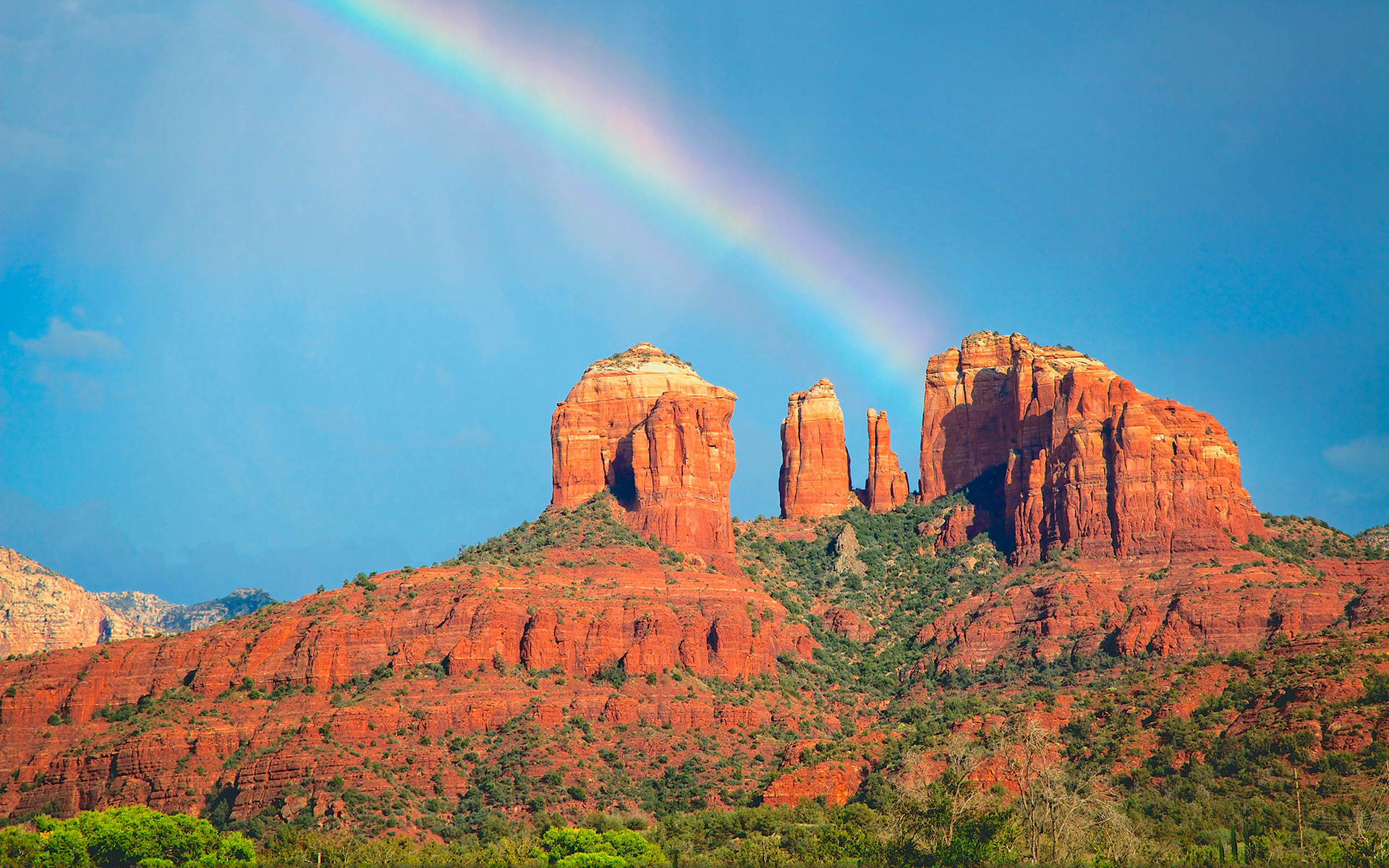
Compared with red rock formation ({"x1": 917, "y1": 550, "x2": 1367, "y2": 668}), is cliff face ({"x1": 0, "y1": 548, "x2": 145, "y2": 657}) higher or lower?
higher

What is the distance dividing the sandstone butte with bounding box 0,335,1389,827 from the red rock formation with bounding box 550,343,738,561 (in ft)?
0.80

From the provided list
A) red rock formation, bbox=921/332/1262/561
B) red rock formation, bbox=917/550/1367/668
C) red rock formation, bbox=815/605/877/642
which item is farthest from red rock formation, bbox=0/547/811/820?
red rock formation, bbox=921/332/1262/561

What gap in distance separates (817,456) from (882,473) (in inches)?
260

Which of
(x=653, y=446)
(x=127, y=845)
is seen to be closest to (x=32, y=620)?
(x=653, y=446)

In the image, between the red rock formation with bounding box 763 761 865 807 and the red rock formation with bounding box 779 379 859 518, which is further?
the red rock formation with bounding box 779 379 859 518

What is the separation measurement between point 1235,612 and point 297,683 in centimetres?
6576

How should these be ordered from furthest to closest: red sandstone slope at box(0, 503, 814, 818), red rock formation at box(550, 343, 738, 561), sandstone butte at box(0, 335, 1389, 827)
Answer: red rock formation at box(550, 343, 738, 561) < sandstone butte at box(0, 335, 1389, 827) < red sandstone slope at box(0, 503, 814, 818)

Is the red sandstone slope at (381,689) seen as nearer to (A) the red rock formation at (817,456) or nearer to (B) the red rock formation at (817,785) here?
(B) the red rock formation at (817,785)

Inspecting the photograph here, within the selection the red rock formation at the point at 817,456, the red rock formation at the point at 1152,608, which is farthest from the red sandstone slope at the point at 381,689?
the red rock formation at the point at 817,456

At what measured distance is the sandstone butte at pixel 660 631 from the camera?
10962 cm

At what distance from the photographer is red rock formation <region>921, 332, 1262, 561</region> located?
139 meters

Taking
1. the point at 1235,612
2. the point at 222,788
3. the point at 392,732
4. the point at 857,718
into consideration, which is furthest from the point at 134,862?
the point at 1235,612

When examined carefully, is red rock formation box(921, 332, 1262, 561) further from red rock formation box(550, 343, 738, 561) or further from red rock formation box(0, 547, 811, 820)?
red rock formation box(0, 547, 811, 820)

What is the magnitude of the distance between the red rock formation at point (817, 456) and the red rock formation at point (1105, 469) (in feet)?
55.9
